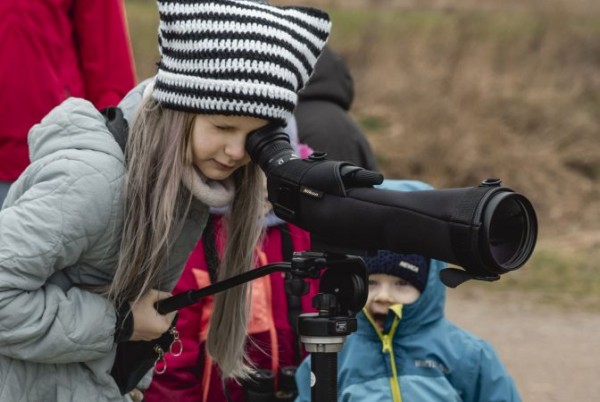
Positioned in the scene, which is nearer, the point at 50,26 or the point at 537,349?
the point at 50,26

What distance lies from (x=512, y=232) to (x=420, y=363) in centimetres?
144

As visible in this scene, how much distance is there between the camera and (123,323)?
2465 mm

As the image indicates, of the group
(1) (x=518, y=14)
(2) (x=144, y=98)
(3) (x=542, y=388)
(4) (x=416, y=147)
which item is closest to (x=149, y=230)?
(2) (x=144, y=98)

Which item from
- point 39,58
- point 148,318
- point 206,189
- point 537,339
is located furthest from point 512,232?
point 537,339

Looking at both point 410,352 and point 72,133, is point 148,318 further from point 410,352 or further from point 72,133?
point 410,352

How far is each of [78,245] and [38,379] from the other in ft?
1.12

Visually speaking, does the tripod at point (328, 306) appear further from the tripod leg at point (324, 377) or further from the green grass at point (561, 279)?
the green grass at point (561, 279)

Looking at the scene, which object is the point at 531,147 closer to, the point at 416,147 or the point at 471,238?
the point at 416,147

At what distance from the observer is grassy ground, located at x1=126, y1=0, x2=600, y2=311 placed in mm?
9820

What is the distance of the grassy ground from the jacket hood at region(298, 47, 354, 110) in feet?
10.7

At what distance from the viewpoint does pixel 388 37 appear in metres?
12.2

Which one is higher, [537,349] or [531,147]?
[531,147]

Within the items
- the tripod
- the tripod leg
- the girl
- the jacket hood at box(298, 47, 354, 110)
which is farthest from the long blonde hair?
the jacket hood at box(298, 47, 354, 110)

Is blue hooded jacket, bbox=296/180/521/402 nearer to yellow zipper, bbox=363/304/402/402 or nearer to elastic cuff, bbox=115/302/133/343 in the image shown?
yellow zipper, bbox=363/304/402/402
